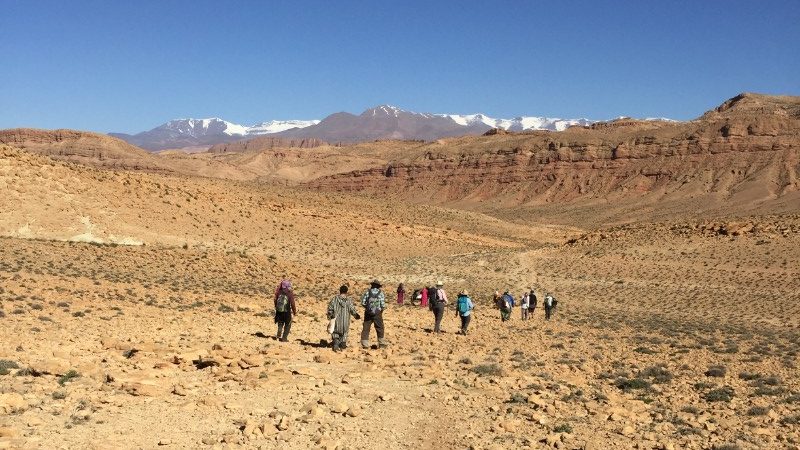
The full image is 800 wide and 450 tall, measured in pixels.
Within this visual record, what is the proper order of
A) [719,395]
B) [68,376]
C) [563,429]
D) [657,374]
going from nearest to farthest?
[563,429]
[68,376]
[719,395]
[657,374]

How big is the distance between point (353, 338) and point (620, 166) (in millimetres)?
111276

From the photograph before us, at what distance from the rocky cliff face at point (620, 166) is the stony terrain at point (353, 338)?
64464 mm

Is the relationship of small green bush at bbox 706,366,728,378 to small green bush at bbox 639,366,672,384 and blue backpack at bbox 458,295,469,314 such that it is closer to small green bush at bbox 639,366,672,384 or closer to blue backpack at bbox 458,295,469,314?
small green bush at bbox 639,366,672,384

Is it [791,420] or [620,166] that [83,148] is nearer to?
[620,166]

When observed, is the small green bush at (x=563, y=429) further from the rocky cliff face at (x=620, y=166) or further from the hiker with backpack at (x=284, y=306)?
the rocky cliff face at (x=620, y=166)

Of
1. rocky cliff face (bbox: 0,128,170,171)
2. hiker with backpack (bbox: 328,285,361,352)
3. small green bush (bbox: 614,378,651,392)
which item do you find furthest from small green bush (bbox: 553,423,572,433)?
rocky cliff face (bbox: 0,128,170,171)

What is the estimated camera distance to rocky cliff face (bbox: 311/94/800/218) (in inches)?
4104

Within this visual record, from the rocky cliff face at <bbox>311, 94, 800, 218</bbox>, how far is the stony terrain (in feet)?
211

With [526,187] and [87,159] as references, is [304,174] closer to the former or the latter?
[87,159]

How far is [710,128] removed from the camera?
118m

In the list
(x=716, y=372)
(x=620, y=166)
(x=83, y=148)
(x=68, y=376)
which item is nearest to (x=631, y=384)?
(x=716, y=372)

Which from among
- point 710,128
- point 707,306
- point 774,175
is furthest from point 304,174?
point 707,306

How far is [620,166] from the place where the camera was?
119312 millimetres

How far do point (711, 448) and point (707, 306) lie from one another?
75.7 ft
